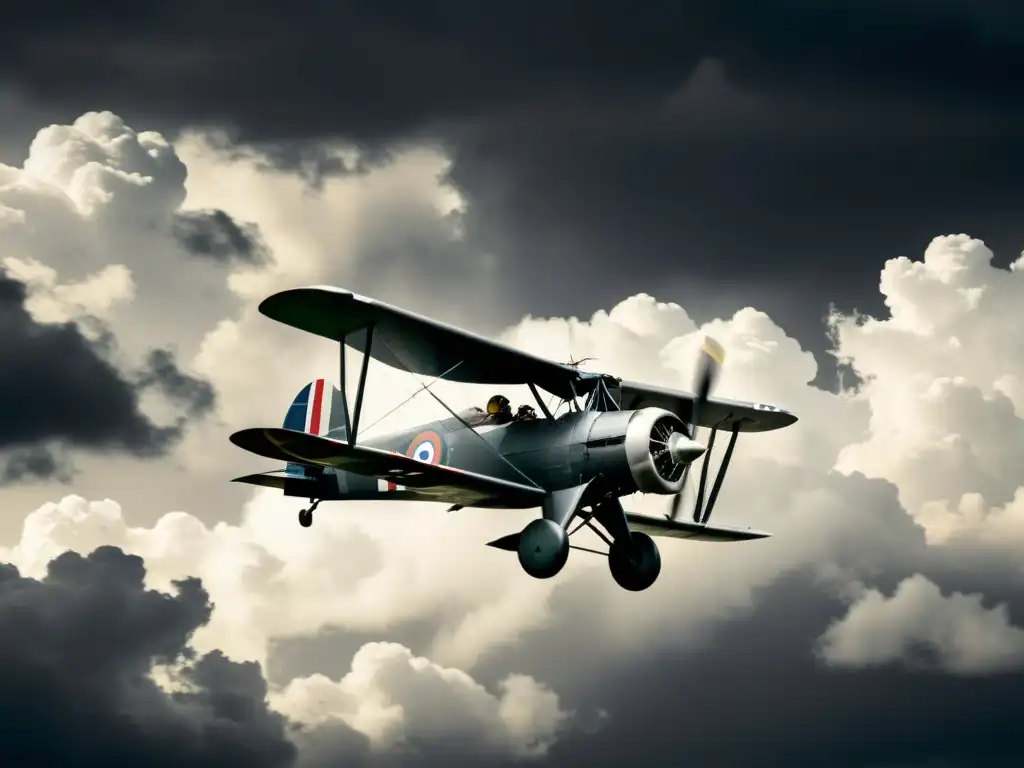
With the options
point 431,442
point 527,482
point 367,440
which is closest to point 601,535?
point 527,482

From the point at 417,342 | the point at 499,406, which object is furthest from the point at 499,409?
the point at 417,342

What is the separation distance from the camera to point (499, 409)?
69.5 feet

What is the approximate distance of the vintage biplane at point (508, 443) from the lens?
18859mm

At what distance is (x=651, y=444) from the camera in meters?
19.8

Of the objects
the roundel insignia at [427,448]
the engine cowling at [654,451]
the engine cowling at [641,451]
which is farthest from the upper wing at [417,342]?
the engine cowling at [654,451]

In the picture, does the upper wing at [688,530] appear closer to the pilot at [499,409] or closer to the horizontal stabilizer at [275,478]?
the pilot at [499,409]

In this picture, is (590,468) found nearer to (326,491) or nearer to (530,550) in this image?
(530,550)

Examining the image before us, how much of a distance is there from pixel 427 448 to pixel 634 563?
12.8 feet

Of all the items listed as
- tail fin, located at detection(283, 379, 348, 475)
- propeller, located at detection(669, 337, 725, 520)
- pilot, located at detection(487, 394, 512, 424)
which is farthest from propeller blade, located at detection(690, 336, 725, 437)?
tail fin, located at detection(283, 379, 348, 475)

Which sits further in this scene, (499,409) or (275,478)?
(275,478)

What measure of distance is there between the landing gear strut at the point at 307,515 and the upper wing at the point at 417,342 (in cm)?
353

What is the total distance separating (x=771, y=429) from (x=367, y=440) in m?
7.64

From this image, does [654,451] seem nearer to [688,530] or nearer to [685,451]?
[685,451]

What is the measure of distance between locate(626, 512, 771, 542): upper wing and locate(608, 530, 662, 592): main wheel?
1.52m
